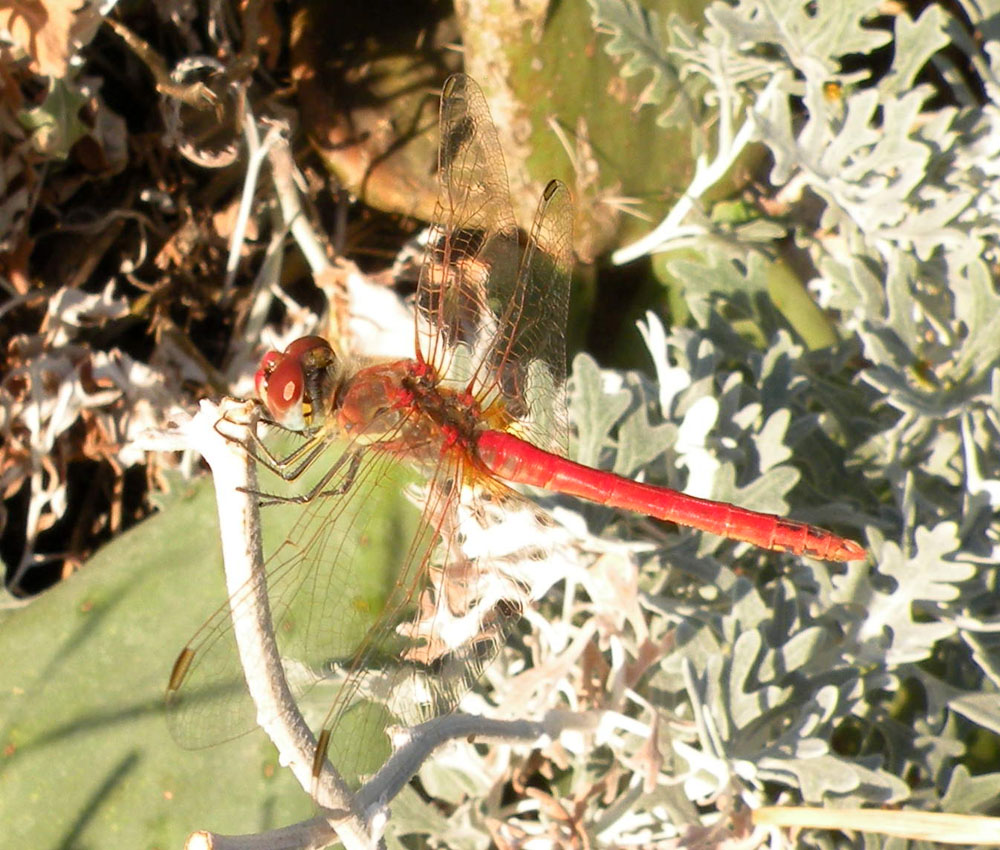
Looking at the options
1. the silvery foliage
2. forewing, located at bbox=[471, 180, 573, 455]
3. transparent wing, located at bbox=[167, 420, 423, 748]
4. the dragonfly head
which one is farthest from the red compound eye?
the silvery foliage

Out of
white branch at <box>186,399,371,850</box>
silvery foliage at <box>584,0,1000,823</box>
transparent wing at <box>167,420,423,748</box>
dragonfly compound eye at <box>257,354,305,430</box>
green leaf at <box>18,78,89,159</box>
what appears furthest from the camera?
green leaf at <box>18,78,89,159</box>

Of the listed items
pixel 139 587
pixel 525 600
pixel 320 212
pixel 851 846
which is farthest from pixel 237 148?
pixel 851 846

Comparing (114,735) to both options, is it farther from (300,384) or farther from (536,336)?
(536,336)

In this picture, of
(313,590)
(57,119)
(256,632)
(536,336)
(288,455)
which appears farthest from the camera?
(57,119)

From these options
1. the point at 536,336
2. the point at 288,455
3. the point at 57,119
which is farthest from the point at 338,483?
the point at 57,119

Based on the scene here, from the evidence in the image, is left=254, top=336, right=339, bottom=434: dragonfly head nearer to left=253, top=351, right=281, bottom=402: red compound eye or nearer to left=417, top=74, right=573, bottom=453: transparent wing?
left=253, top=351, right=281, bottom=402: red compound eye

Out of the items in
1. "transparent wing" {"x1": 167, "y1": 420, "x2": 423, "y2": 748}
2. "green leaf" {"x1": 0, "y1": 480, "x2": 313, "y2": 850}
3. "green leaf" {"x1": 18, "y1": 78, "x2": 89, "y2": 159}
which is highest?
"green leaf" {"x1": 18, "y1": 78, "x2": 89, "y2": 159}

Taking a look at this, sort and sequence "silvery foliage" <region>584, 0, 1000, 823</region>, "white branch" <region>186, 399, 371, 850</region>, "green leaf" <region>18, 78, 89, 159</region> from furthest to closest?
1. "green leaf" <region>18, 78, 89, 159</region>
2. "silvery foliage" <region>584, 0, 1000, 823</region>
3. "white branch" <region>186, 399, 371, 850</region>
